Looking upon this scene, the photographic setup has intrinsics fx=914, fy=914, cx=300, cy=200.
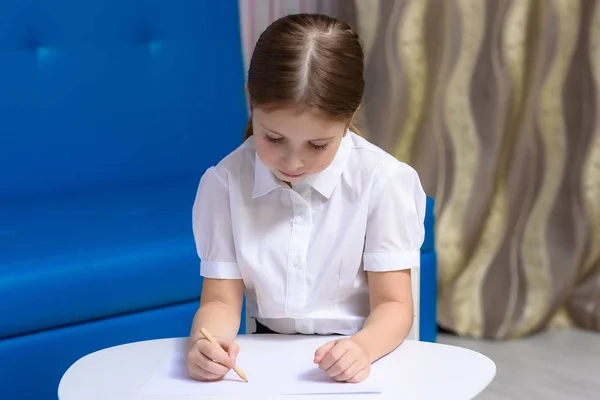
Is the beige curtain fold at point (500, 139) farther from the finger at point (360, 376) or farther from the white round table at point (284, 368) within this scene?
the finger at point (360, 376)

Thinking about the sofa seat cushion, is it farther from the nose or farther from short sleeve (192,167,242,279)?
the nose

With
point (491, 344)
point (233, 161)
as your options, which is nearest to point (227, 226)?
point (233, 161)

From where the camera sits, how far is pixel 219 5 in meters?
2.29

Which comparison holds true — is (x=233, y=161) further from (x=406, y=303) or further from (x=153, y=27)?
(x=153, y=27)

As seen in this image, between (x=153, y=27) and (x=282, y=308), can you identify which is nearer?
(x=282, y=308)

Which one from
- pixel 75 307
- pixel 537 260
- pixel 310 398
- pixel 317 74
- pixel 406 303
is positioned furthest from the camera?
pixel 537 260

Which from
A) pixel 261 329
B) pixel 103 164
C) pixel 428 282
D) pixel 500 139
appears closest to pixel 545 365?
pixel 428 282

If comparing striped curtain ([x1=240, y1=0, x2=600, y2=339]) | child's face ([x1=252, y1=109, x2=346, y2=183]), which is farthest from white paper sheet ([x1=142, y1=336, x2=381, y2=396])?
striped curtain ([x1=240, y1=0, x2=600, y2=339])

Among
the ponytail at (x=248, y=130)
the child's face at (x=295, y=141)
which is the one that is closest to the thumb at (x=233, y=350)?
the child's face at (x=295, y=141)

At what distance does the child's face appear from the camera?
110 centimetres

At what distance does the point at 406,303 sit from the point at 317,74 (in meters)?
0.33

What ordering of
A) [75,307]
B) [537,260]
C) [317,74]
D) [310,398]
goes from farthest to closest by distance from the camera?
[537,260] < [75,307] < [317,74] < [310,398]

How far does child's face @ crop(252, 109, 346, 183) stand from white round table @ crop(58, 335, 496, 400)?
0.22 metres

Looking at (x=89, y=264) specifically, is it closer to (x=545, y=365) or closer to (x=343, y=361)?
(x=343, y=361)
